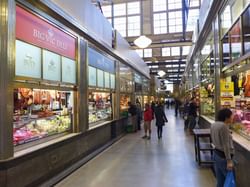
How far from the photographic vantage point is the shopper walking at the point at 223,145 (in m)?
3.56

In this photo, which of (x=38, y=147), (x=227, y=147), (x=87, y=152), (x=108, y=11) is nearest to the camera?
(x=227, y=147)

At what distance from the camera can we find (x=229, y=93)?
6.65 metres

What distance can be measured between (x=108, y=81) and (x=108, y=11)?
617 inches

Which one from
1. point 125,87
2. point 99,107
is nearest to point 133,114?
point 125,87

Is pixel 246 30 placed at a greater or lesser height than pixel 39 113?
greater

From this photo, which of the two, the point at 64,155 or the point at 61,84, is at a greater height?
the point at 61,84

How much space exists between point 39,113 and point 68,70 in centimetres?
141

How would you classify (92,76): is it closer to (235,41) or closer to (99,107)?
(99,107)

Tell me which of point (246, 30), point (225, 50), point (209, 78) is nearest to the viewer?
point (246, 30)

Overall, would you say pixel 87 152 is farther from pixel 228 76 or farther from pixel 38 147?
pixel 228 76

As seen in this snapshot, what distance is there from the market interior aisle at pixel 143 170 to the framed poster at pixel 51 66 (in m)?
2.02

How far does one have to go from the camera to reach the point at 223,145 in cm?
359

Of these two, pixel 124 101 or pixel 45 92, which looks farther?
pixel 124 101

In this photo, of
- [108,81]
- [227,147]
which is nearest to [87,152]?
[108,81]
